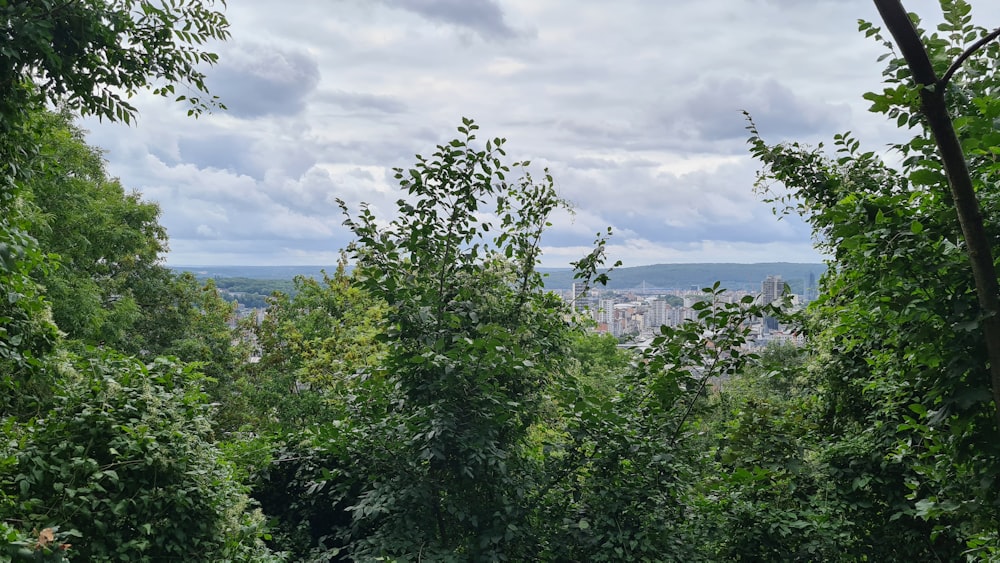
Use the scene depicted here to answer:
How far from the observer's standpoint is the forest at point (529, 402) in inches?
85.7

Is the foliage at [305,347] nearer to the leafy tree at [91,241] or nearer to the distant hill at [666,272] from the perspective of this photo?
the distant hill at [666,272]

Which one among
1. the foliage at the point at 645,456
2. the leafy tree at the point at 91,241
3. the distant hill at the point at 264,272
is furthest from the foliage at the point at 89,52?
the distant hill at the point at 264,272

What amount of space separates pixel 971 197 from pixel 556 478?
2.87 metres

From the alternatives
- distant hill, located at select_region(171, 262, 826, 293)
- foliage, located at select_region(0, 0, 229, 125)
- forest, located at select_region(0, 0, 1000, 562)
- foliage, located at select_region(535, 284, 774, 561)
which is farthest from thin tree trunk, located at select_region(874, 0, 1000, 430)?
distant hill, located at select_region(171, 262, 826, 293)

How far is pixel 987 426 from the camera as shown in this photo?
210 cm

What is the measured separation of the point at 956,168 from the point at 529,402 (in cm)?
273

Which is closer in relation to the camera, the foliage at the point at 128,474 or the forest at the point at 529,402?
the forest at the point at 529,402

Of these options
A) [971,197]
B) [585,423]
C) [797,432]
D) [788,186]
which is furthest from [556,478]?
[788,186]

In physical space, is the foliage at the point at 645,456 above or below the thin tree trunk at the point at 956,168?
below

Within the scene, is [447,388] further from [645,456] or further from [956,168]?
[956,168]

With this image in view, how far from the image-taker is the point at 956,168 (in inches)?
71.1

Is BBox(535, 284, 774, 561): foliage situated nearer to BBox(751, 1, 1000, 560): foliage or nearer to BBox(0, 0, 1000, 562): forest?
BBox(0, 0, 1000, 562): forest

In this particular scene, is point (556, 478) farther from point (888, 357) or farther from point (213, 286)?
point (213, 286)

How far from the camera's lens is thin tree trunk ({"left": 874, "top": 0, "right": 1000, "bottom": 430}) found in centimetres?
175
